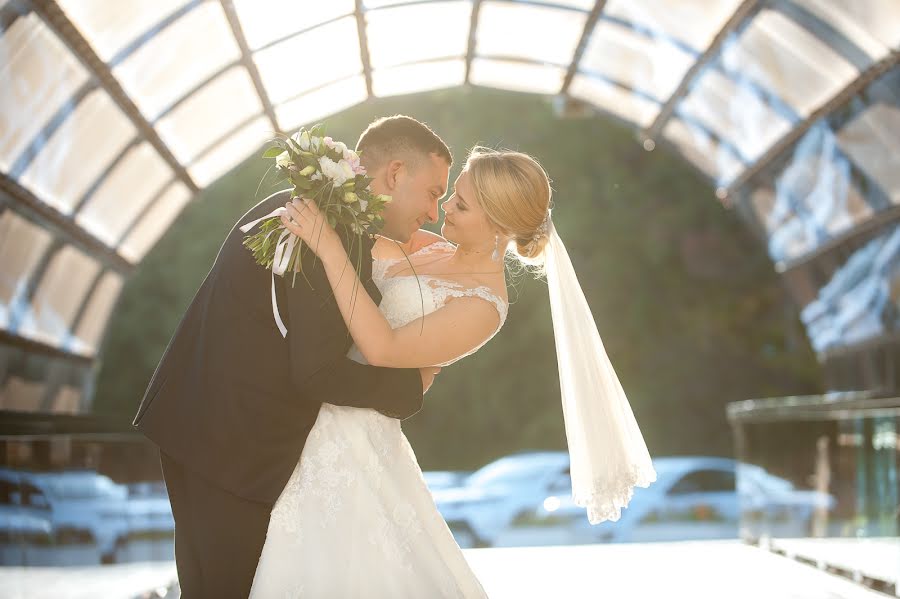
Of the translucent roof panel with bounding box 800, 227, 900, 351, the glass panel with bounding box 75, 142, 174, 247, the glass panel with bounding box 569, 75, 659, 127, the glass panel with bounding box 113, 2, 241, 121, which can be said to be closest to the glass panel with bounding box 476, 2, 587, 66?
the glass panel with bounding box 569, 75, 659, 127

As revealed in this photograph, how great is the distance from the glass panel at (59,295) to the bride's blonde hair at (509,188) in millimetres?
6824

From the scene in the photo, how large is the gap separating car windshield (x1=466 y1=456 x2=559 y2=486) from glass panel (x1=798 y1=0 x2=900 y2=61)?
325 inches

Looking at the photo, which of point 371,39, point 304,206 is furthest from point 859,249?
point 304,206

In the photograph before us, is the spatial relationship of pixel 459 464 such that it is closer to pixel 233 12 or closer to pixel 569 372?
pixel 233 12

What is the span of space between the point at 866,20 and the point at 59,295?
7993 millimetres

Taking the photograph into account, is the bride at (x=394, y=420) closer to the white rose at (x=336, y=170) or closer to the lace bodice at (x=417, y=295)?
the lace bodice at (x=417, y=295)

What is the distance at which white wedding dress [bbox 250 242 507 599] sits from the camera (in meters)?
3.83

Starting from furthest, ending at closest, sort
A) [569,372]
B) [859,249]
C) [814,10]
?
[859,249], [814,10], [569,372]

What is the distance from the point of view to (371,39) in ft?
44.2

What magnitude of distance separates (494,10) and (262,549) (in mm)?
10589

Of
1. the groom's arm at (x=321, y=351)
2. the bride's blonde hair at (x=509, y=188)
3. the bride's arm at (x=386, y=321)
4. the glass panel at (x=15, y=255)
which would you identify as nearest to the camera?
the groom's arm at (x=321, y=351)

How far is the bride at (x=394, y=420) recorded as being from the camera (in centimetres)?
381

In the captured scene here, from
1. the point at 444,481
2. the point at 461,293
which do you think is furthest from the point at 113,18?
the point at 444,481

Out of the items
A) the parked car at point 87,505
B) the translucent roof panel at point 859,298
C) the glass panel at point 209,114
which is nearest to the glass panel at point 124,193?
Result: the glass panel at point 209,114
